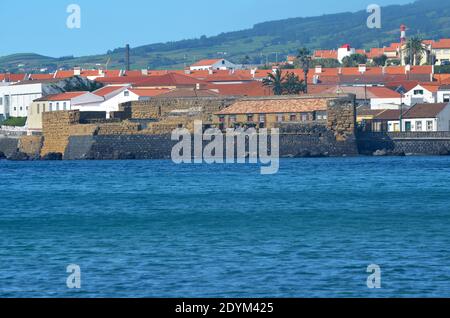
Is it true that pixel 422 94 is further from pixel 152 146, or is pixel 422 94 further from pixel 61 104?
pixel 152 146

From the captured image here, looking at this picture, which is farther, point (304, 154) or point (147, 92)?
point (147, 92)

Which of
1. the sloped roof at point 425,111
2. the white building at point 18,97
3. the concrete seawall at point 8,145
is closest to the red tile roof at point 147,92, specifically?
the white building at point 18,97

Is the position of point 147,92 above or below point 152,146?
above

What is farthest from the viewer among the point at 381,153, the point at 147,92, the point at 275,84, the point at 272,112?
the point at 275,84

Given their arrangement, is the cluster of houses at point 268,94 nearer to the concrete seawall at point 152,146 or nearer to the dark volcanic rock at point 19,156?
the concrete seawall at point 152,146

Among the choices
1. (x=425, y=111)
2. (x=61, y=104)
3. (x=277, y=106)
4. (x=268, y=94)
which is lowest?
(x=425, y=111)

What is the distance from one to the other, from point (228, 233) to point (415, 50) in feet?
337

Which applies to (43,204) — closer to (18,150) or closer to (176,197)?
(176,197)

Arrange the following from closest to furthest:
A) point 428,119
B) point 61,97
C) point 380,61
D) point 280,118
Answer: point 280,118 → point 428,119 → point 61,97 → point 380,61

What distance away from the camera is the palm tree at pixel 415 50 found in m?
128

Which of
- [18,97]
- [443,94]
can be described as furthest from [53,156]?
[443,94]

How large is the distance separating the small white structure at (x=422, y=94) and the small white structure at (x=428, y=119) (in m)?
15.5

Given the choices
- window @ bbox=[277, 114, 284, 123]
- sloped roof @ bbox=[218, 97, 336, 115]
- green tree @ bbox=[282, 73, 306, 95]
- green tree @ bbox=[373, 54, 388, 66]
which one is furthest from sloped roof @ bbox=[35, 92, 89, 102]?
green tree @ bbox=[373, 54, 388, 66]

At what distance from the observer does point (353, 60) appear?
14525 cm
